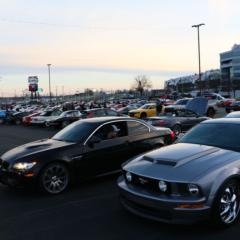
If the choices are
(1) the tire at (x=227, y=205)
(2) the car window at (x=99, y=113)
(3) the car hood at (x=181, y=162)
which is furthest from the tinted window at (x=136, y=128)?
(2) the car window at (x=99, y=113)

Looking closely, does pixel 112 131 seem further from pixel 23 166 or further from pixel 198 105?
pixel 198 105

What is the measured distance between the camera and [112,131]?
29.1ft

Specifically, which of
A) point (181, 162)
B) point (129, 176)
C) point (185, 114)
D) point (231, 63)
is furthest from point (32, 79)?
point (231, 63)

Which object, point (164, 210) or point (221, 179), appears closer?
point (164, 210)

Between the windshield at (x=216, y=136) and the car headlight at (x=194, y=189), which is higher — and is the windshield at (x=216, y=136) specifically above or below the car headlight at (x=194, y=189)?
above

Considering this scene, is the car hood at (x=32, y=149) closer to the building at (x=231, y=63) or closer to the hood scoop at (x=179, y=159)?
the hood scoop at (x=179, y=159)

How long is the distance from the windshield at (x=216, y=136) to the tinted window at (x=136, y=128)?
2163mm

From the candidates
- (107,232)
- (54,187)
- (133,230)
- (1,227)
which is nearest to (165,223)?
(133,230)

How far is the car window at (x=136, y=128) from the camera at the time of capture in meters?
9.15

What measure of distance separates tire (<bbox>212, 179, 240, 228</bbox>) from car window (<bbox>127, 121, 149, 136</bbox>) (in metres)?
3.73

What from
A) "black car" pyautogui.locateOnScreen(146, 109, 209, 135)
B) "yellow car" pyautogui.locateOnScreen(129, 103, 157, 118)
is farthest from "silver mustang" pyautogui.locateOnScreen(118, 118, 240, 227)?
"yellow car" pyautogui.locateOnScreen(129, 103, 157, 118)

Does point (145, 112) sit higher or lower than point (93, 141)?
lower

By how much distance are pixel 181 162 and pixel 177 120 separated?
13.6 metres

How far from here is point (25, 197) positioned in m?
7.80
